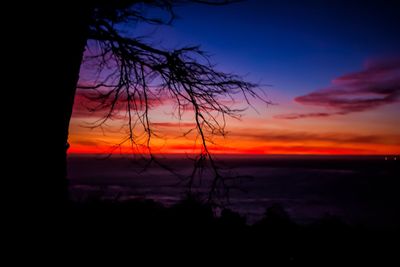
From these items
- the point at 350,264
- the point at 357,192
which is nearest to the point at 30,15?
the point at 350,264

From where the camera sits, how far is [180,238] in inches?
298

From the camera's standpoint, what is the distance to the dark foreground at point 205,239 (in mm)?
6879

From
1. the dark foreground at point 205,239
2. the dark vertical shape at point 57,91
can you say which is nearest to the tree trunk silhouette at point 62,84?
the dark vertical shape at point 57,91

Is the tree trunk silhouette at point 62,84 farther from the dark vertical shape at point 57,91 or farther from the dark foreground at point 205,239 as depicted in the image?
the dark foreground at point 205,239

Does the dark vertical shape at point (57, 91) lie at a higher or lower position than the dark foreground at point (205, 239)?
higher

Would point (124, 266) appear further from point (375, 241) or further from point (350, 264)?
point (375, 241)

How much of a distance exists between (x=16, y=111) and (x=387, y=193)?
56.2m

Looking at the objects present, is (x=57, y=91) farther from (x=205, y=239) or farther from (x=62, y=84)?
(x=205, y=239)

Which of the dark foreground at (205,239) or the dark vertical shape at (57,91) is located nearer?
the dark vertical shape at (57,91)

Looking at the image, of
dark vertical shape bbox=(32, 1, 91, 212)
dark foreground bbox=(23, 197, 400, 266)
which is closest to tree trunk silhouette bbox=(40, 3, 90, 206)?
dark vertical shape bbox=(32, 1, 91, 212)

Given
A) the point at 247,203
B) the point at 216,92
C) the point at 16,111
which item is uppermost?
the point at 216,92

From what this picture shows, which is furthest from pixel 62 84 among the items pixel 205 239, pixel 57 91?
pixel 205 239

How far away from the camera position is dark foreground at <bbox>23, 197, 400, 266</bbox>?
6.88 meters

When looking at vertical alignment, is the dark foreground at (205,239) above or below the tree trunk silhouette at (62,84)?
below
